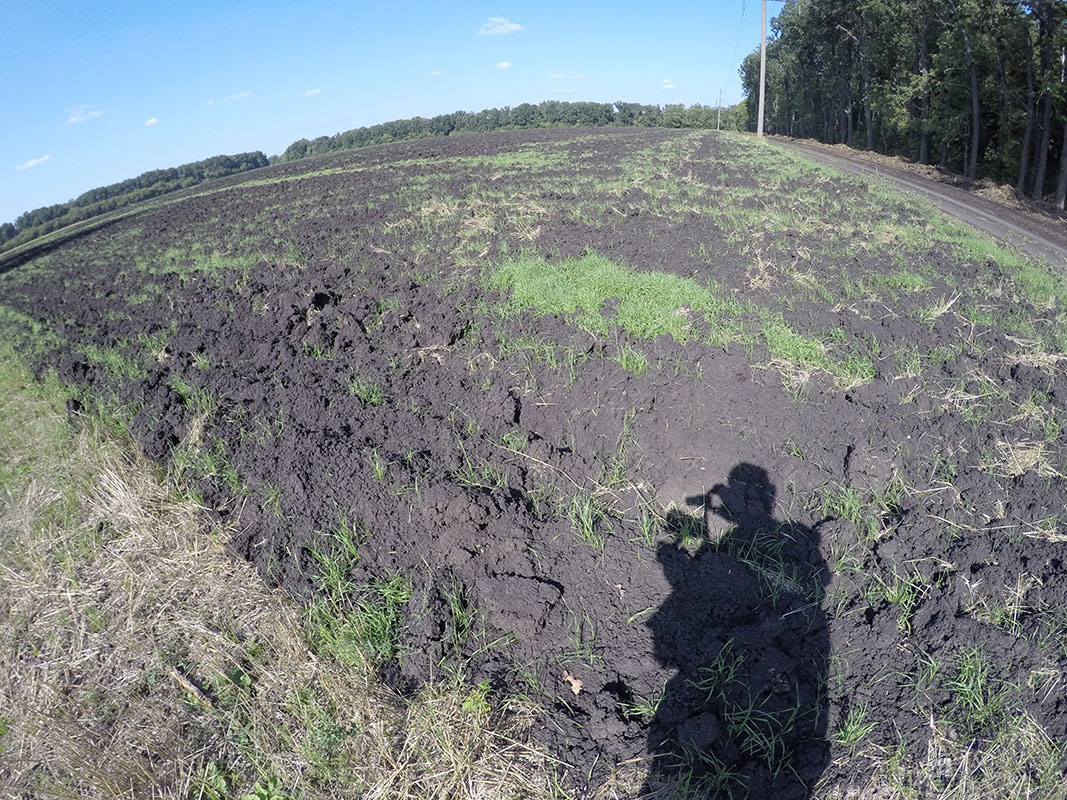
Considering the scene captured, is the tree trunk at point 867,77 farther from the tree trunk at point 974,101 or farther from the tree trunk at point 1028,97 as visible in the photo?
the tree trunk at point 1028,97

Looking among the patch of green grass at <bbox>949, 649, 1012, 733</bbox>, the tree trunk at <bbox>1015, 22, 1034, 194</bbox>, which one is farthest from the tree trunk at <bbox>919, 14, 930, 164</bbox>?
the patch of green grass at <bbox>949, 649, 1012, 733</bbox>

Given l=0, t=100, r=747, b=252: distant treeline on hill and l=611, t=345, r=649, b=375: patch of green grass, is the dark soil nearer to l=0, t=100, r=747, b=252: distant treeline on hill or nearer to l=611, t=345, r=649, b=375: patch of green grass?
l=611, t=345, r=649, b=375: patch of green grass

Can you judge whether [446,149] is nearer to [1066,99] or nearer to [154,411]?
[1066,99]

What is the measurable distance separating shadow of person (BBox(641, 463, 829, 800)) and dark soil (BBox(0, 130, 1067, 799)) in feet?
0.04

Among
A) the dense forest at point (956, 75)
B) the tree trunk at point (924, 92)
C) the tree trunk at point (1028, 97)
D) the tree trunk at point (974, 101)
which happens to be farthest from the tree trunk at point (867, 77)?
the tree trunk at point (1028, 97)

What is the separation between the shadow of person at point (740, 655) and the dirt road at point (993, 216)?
860 centimetres

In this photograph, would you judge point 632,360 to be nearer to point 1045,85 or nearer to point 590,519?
point 590,519

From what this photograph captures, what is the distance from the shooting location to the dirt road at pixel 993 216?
10273 millimetres

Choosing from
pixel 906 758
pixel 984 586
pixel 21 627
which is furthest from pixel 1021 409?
pixel 21 627

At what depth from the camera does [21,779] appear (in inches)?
102

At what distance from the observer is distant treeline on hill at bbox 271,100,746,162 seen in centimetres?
5516

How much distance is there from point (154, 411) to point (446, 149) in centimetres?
2629

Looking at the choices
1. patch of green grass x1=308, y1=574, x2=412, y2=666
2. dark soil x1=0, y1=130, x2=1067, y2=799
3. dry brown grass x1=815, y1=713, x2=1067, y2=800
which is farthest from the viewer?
patch of green grass x1=308, y1=574, x2=412, y2=666

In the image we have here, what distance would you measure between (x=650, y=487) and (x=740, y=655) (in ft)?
4.39
